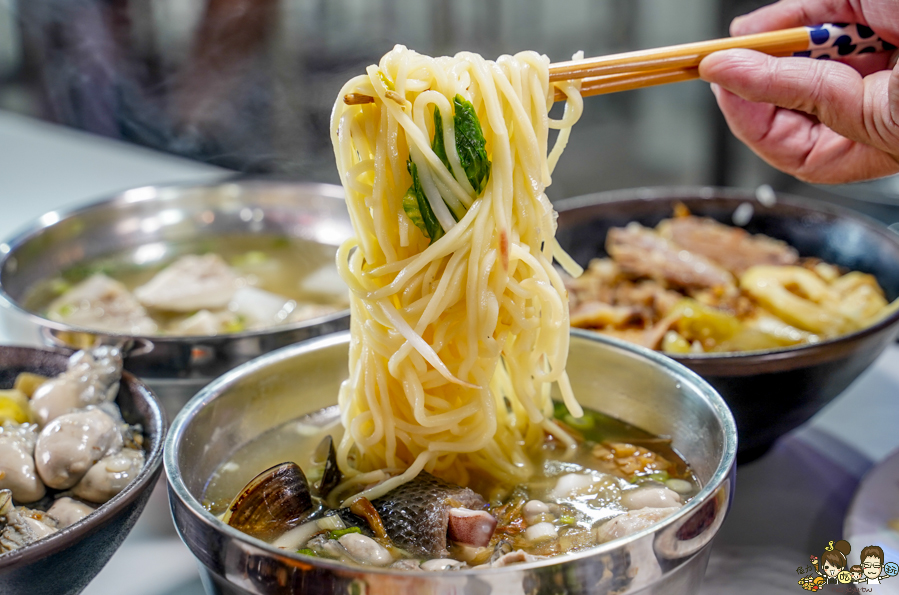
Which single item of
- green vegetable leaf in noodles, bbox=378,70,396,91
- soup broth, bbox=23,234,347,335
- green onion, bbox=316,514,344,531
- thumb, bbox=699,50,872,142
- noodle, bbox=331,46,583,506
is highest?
green vegetable leaf in noodles, bbox=378,70,396,91

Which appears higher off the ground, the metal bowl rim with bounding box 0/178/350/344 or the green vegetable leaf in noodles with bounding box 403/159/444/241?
the green vegetable leaf in noodles with bounding box 403/159/444/241

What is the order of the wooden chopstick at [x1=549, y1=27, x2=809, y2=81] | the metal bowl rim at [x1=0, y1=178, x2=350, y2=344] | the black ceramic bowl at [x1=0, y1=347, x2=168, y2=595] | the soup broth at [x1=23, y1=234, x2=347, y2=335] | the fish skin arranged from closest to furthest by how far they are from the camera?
the black ceramic bowl at [x1=0, y1=347, x2=168, y2=595] < the fish skin < the wooden chopstick at [x1=549, y1=27, x2=809, y2=81] < the metal bowl rim at [x1=0, y1=178, x2=350, y2=344] < the soup broth at [x1=23, y1=234, x2=347, y2=335]

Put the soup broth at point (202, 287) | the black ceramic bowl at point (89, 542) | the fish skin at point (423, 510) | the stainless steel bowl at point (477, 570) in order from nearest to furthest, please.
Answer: the stainless steel bowl at point (477, 570) < the black ceramic bowl at point (89, 542) < the fish skin at point (423, 510) < the soup broth at point (202, 287)

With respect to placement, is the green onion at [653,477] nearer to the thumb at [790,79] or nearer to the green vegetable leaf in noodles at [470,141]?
the green vegetable leaf in noodles at [470,141]

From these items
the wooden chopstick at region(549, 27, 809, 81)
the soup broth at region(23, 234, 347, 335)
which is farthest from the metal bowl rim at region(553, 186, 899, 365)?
the soup broth at region(23, 234, 347, 335)

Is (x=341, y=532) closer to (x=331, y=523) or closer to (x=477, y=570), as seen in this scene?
(x=331, y=523)

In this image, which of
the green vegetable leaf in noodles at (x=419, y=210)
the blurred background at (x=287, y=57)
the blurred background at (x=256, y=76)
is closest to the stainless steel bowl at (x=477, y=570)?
the green vegetable leaf in noodles at (x=419, y=210)

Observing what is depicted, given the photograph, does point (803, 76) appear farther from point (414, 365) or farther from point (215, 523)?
point (215, 523)

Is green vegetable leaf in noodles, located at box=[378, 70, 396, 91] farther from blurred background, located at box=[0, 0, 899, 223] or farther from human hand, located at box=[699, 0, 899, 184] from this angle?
blurred background, located at box=[0, 0, 899, 223]

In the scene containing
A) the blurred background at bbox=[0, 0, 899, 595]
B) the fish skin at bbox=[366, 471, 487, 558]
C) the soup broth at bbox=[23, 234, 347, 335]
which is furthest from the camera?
the blurred background at bbox=[0, 0, 899, 595]
